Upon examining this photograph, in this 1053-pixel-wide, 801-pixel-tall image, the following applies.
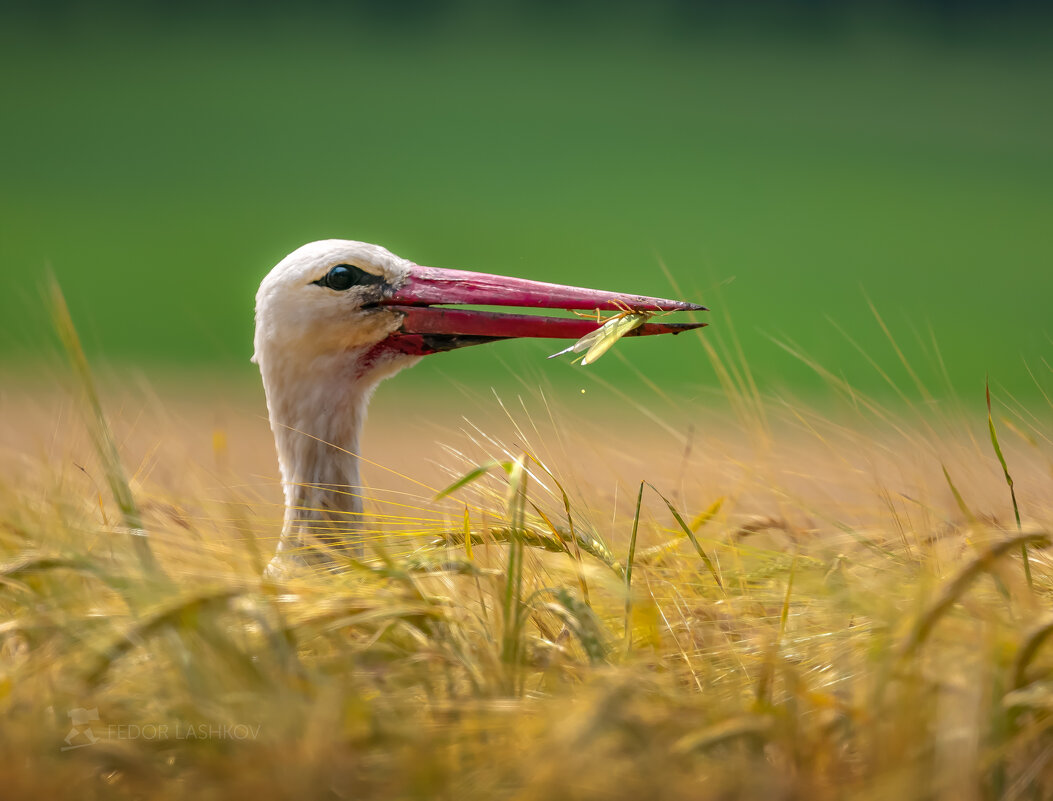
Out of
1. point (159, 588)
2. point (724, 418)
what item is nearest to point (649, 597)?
point (724, 418)

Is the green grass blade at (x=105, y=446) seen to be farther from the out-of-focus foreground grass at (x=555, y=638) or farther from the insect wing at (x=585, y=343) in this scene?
the insect wing at (x=585, y=343)

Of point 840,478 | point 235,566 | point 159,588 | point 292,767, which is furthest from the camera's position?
point 840,478

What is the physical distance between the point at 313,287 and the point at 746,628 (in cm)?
143

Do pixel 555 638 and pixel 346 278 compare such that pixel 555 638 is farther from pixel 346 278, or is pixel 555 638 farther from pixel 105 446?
pixel 346 278

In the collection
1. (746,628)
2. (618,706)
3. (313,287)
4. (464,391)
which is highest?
(313,287)

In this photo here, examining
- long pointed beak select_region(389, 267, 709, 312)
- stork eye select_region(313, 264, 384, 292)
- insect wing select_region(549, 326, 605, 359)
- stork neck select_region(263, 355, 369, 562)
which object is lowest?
stork neck select_region(263, 355, 369, 562)

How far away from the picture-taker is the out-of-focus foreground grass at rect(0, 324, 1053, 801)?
0.80 metres

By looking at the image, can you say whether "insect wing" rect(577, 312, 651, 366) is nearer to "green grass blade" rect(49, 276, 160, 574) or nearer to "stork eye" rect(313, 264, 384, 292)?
"stork eye" rect(313, 264, 384, 292)

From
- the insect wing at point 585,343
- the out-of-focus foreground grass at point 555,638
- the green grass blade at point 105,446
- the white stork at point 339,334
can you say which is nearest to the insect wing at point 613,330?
the insect wing at point 585,343

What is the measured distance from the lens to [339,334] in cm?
231

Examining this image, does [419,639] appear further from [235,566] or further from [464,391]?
[464,391]

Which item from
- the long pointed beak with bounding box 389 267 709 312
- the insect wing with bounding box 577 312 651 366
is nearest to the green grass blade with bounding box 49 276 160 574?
the insect wing with bounding box 577 312 651 366

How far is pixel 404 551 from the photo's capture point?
134 cm

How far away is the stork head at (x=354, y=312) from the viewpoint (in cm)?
227
